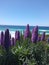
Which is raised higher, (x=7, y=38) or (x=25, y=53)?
(x=7, y=38)

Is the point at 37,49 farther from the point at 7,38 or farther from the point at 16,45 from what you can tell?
the point at 7,38

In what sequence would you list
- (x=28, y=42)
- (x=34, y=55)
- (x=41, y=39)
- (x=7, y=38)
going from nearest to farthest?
1. (x=7, y=38)
2. (x=34, y=55)
3. (x=28, y=42)
4. (x=41, y=39)

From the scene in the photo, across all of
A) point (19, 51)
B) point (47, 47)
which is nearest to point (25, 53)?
point (19, 51)

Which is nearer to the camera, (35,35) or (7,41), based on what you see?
(7,41)

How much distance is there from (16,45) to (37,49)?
38cm

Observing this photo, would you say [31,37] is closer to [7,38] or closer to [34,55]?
[34,55]

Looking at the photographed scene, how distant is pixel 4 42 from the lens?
377 centimetres

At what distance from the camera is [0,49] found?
3902 millimetres

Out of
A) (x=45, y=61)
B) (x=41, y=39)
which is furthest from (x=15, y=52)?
Result: (x=41, y=39)

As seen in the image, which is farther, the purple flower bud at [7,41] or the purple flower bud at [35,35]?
the purple flower bud at [35,35]

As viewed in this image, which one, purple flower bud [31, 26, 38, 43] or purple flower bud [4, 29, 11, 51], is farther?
purple flower bud [31, 26, 38, 43]

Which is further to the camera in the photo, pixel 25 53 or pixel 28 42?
pixel 28 42

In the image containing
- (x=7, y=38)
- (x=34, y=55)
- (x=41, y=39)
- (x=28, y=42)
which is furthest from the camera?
(x=41, y=39)

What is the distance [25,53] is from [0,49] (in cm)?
41
